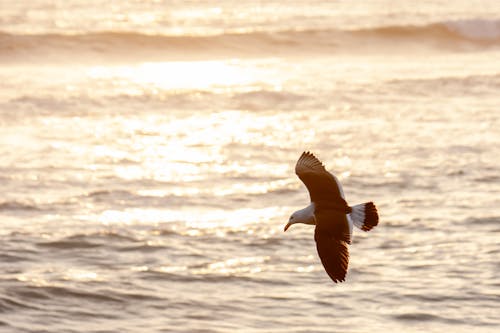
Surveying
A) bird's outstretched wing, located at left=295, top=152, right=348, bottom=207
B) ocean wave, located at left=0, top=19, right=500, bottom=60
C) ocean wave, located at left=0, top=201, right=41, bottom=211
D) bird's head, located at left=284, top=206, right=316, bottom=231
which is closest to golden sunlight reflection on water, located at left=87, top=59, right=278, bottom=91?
ocean wave, located at left=0, top=19, right=500, bottom=60

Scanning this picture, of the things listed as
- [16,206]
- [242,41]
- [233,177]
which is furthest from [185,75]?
[16,206]

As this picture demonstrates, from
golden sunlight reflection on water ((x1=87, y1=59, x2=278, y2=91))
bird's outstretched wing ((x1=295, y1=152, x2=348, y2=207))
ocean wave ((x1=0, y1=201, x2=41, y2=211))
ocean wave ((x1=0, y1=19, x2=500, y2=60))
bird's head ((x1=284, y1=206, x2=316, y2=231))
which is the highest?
ocean wave ((x1=0, y1=19, x2=500, y2=60))

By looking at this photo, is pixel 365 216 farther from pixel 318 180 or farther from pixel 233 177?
pixel 233 177

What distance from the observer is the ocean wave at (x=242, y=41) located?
923 inches

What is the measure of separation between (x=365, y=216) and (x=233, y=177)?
662 centimetres

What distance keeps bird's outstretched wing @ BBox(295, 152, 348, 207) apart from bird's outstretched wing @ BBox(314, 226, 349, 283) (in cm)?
24

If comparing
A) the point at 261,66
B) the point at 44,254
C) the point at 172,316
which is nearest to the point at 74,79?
the point at 261,66

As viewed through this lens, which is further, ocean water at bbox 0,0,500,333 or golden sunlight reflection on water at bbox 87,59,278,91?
golden sunlight reflection on water at bbox 87,59,278,91

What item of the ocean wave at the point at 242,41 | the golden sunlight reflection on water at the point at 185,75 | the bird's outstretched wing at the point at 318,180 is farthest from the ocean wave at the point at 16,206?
the ocean wave at the point at 242,41

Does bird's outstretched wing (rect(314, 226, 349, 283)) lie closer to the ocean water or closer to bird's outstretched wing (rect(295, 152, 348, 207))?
bird's outstretched wing (rect(295, 152, 348, 207))

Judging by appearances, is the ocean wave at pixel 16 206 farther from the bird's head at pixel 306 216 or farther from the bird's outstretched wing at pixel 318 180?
the bird's outstretched wing at pixel 318 180

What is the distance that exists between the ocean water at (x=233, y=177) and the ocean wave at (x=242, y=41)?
68 mm

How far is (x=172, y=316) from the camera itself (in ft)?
31.8

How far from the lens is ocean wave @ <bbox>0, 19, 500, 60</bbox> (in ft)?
76.9
